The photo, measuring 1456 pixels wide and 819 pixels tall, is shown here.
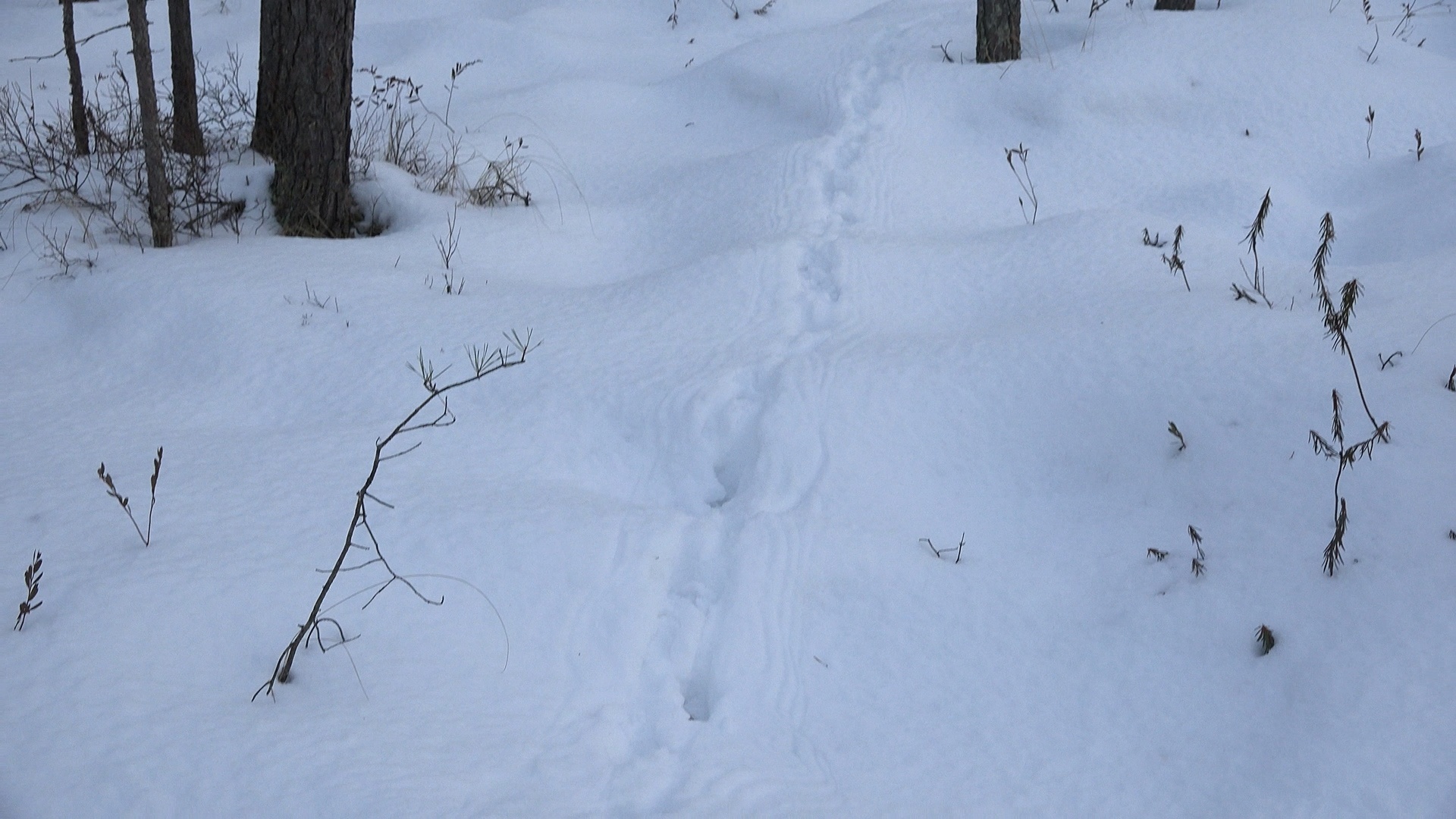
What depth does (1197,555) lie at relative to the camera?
7.98 ft

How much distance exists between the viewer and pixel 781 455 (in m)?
2.92

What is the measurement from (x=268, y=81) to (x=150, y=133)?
2.66 feet

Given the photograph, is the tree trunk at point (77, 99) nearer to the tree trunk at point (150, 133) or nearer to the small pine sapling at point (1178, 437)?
the tree trunk at point (150, 133)

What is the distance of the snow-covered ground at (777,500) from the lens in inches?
75.9

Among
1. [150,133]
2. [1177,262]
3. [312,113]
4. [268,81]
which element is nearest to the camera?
[1177,262]

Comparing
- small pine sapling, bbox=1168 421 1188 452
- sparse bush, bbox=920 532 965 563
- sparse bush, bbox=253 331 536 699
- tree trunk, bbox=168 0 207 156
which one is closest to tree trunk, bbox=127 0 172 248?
tree trunk, bbox=168 0 207 156

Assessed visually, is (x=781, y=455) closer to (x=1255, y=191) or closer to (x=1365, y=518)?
(x=1365, y=518)

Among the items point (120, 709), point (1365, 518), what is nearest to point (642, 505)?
point (120, 709)

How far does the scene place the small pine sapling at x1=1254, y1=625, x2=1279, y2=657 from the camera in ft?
7.03

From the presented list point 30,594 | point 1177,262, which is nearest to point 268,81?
point 30,594

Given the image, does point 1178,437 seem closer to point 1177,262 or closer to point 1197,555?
point 1197,555

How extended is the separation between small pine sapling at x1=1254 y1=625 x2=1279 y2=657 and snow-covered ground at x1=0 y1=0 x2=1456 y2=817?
0.04 m

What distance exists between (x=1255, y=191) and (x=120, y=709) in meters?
4.55

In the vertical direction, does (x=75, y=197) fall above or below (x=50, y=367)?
above
